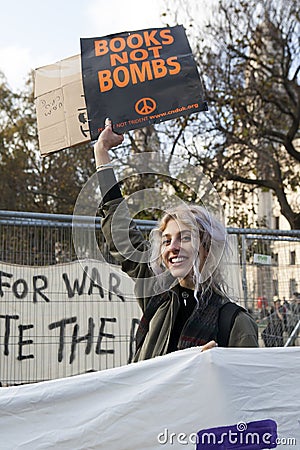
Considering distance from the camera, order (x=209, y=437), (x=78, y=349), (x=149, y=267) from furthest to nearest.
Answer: (x=78, y=349), (x=149, y=267), (x=209, y=437)

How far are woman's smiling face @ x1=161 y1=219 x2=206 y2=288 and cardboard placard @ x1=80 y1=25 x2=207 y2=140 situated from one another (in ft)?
1.85

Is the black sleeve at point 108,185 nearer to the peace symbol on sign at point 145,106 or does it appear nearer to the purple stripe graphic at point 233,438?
the peace symbol on sign at point 145,106

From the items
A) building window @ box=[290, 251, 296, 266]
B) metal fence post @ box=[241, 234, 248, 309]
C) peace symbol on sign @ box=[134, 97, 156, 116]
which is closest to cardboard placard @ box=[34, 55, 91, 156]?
peace symbol on sign @ box=[134, 97, 156, 116]

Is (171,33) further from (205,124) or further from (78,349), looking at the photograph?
(205,124)

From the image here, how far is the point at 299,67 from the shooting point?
16422 mm

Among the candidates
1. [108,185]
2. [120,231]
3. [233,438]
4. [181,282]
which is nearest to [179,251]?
[181,282]

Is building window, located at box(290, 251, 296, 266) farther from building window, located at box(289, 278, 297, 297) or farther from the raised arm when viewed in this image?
the raised arm

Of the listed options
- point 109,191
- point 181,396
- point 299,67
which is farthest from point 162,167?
point 299,67

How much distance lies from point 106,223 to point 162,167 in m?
0.35

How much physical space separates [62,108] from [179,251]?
967mm

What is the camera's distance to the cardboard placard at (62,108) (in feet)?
9.84

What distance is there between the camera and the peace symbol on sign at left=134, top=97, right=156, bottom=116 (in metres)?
2.88

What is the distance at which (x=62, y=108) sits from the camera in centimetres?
306

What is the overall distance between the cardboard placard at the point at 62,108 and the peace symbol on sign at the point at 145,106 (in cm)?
24
